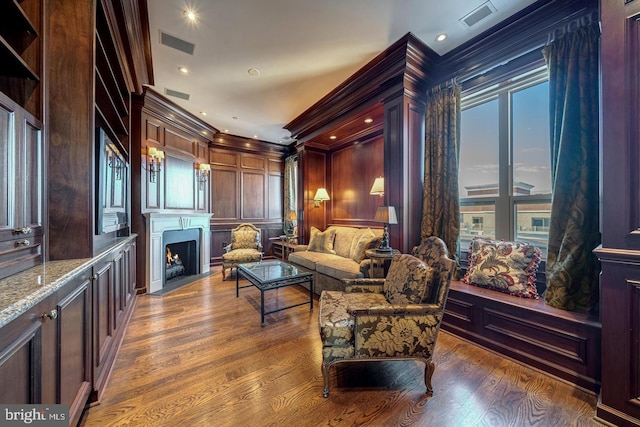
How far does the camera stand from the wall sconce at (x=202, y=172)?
200 inches

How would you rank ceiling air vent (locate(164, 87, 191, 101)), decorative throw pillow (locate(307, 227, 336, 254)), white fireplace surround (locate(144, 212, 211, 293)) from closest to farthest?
ceiling air vent (locate(164, 87, 191, 101))
white fireplace surround (locate(144, 212, 211, 293))
decorative throw pillow (locate(307, 227, 336, 254))

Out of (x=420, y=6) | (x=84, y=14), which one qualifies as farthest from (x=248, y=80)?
(x=420, y=6)

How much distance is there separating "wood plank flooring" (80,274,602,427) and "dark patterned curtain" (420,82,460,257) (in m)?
1.21

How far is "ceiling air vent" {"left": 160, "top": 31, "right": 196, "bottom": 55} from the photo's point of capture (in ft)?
8.37

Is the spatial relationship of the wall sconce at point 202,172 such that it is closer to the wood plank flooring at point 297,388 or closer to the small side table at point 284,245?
the small side table at point 284,245

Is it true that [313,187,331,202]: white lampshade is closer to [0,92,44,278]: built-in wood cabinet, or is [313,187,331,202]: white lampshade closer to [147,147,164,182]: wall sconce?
[147,147,164,182]: wall sconce

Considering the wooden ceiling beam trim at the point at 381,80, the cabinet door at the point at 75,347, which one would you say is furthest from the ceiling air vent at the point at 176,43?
the cabinet door at the point at 75,347

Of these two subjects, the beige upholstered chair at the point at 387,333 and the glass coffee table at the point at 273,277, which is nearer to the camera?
the beige upholstered chair at the point at 387,333

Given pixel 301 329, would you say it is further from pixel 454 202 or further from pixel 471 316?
pixel 454 202

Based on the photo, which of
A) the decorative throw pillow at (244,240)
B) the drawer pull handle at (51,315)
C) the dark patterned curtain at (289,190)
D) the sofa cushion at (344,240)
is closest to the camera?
the drawer pull handle at (51,315)

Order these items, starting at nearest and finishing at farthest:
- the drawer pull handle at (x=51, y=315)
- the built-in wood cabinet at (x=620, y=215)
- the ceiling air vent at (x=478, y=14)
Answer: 1. the drawer pull handle at (x=51, y=315)
2. the built-in wood cabinet at (x=620, y=215)
3. the ceiling air vent at (x=478, y=14)

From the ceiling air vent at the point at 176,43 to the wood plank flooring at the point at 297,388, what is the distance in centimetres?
310

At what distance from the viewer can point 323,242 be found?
4.57 metres

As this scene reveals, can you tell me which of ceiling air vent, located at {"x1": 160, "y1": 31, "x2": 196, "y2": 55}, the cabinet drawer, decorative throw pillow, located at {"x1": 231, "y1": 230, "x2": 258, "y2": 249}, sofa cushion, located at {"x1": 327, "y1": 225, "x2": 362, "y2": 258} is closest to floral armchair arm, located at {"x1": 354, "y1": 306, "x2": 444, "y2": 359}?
the cabinet drawer
